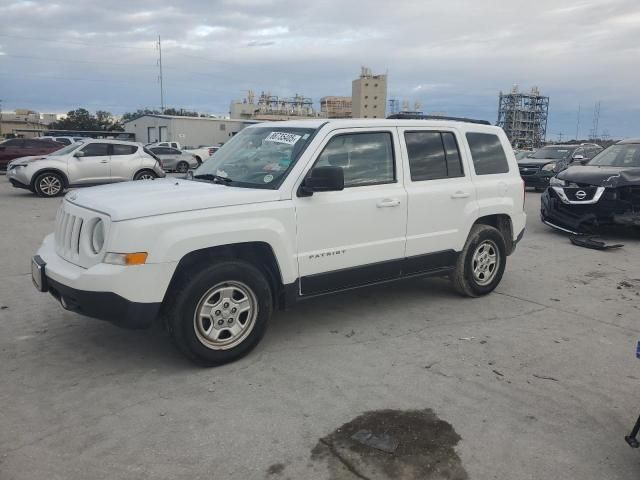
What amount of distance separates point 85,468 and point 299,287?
6.77ft

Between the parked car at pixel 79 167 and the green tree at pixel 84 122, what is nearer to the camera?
the parked car at pixel 79 167

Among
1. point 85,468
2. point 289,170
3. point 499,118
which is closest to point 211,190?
point 289,170

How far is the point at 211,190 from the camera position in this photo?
13.7ft

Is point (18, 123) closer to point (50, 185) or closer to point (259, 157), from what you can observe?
point (50, 185)

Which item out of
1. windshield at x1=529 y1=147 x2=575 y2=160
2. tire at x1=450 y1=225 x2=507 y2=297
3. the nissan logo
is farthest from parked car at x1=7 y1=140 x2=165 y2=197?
windshield at x1=529 y1=147 x2=575 y2=160

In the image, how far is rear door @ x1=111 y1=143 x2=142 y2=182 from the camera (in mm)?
15484

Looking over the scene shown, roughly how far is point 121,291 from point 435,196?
3.05 metres

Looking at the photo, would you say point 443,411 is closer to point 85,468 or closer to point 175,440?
point 175,440

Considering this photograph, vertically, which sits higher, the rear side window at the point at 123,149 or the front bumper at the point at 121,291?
the rear side window at the point at 123,149

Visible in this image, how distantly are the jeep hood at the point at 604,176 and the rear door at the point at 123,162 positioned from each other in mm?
11749

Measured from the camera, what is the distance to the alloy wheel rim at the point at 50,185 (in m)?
14.7

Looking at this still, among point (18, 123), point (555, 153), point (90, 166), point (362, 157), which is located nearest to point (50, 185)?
point (90, 166)

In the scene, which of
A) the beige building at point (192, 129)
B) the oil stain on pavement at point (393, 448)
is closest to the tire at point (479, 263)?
the oil stain on pavement at point (393, 448)

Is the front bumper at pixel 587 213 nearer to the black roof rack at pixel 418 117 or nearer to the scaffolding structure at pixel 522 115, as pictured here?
the black roof rack at pixel 418 117
